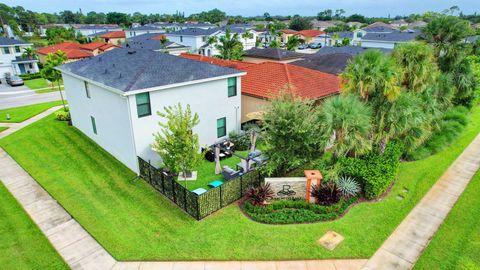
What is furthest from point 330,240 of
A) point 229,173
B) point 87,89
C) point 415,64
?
point 87,89

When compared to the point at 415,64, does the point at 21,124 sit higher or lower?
lower

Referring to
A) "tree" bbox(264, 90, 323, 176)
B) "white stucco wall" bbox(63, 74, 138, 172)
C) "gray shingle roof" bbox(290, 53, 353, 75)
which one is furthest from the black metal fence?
"gray shingle roof" bbox(290, 53, 353, 75)

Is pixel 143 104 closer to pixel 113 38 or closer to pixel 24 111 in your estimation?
pixel 24 111

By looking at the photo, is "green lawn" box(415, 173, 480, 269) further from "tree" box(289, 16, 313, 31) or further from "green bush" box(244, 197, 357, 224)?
"tree" box(289, 16, 313, 31)

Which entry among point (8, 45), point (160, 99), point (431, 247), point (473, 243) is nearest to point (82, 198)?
point (160, 99)

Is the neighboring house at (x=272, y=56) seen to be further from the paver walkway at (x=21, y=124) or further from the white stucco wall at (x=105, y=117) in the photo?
the paver walkway at (x=21, y=124)

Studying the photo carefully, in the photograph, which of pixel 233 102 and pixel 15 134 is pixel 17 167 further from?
pixel 233 102
